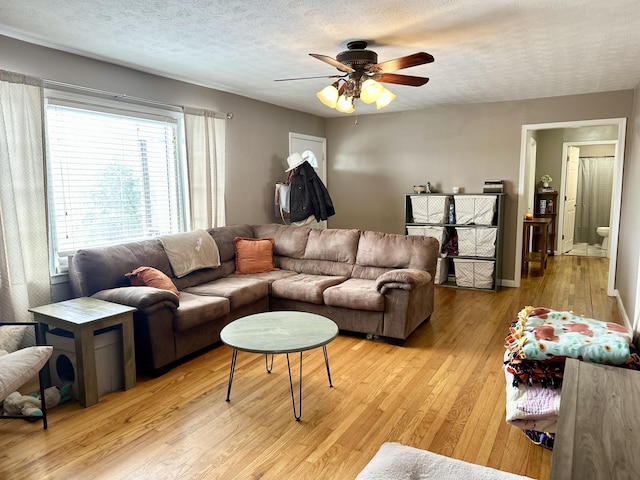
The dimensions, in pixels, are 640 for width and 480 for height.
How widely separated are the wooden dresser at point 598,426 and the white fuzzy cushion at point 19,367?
7.46ft

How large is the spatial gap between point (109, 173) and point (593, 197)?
8.74 m

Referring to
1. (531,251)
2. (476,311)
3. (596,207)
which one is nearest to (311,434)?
(476,311)

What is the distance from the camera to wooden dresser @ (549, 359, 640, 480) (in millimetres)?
1046

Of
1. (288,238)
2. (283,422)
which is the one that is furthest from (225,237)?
(283,422)

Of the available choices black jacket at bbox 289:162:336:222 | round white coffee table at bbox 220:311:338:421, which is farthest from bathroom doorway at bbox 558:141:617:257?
round white coffee table at bbox 220:311:338:421

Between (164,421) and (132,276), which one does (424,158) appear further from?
(164,421)

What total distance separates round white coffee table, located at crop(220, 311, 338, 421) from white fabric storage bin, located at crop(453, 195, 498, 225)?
3.36 metres

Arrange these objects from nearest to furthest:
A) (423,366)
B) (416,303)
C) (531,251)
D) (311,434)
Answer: (311,434) < (423,366) < (416,303) < (531,251)

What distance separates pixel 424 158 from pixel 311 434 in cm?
458

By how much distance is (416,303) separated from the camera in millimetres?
3770

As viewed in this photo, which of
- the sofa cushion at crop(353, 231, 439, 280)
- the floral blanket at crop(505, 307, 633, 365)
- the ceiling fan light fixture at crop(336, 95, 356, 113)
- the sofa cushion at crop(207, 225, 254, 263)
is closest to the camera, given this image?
the floral blanket at crop(505, 307, 633, 365)

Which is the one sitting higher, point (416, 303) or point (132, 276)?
point (132, 276)

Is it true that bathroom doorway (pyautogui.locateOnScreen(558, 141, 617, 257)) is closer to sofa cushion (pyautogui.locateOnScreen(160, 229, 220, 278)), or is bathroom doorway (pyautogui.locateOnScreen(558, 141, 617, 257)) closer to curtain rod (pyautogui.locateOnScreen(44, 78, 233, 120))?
sofa cushion (pyautogui.locateOnScreen(160, 229, 220, 278))

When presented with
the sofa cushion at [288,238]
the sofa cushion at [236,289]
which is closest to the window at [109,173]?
the sofa cushion at [236,289]
